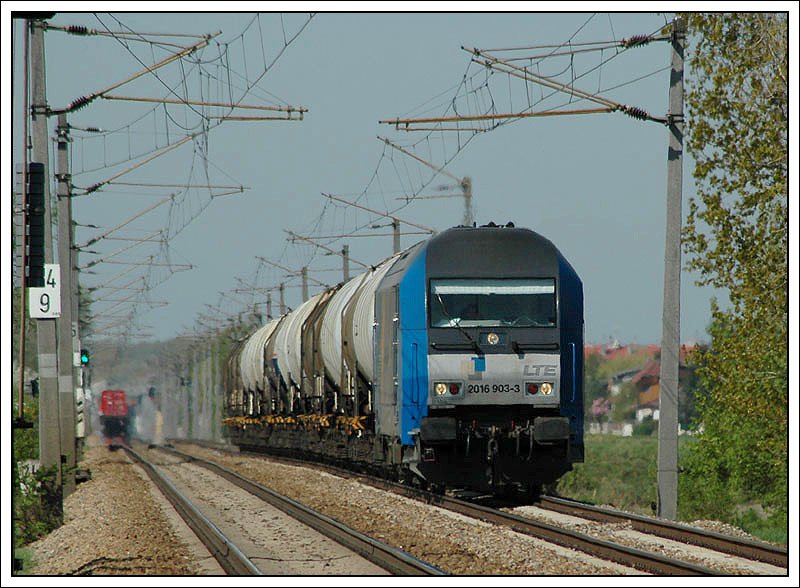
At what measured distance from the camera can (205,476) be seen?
32438 mm

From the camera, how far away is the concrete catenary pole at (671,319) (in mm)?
18422

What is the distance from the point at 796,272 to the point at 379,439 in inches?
434

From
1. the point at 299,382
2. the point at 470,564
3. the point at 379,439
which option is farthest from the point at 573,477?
the point at 470,564

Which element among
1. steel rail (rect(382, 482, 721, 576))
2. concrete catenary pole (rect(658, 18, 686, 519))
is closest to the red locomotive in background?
steel rail (rect(382, 482, 721, 576))

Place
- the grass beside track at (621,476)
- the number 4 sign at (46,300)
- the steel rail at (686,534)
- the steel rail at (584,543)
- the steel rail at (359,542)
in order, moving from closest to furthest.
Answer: the steel rail at (359,542) → the steel rail at (584,543) → the steel rail at (686,534) → the number 4 sign at (46,300) → the grass beside track at (621,476)

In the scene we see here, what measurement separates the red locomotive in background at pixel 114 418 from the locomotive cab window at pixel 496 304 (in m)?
66.1

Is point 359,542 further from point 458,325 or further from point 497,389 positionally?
point 458,325

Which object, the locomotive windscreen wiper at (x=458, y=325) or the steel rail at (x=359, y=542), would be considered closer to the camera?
the steel rail at (x=359, y=542)

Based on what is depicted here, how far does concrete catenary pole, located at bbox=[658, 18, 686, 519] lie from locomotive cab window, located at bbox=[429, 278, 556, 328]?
1705 millimetres

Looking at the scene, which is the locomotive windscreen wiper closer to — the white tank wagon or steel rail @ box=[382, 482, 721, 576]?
steel rail @ box=[382, 482, 721, 576]

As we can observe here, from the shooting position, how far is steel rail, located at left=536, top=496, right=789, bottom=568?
12.8 metres

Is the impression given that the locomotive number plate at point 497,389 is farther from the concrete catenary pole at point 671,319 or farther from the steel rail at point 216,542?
the steel rail at point 216,542

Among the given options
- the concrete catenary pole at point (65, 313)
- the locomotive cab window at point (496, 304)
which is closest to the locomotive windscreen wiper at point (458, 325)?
the locomotive cab window at point (496, 304)

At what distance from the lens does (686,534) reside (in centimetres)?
1484
